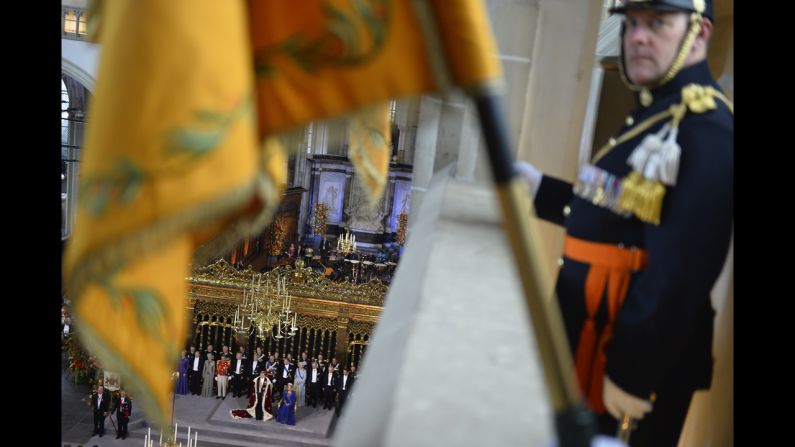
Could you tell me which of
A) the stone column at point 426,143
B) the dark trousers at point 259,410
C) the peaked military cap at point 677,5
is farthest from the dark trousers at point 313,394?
the peaked military cap at point 677,5

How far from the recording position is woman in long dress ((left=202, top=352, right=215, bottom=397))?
1189 cm

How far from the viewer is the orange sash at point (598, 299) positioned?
183 cm

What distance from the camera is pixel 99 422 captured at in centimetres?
1016

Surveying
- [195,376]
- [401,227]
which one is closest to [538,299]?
[195,376]

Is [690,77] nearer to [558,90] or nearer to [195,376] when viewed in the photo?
[558,90]

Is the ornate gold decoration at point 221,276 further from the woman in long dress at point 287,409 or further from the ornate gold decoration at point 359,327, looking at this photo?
the woman in long dress at point 287,409

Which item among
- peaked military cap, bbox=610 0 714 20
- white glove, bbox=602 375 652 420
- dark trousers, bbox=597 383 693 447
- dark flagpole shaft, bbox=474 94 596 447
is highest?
peaked military cap, bbox=610 0 714 20

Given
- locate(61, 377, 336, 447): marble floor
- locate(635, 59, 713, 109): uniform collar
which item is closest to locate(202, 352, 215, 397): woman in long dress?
locate(61, 377, 336, 447): marble floor

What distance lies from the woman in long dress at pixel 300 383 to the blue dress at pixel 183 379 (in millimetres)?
1728

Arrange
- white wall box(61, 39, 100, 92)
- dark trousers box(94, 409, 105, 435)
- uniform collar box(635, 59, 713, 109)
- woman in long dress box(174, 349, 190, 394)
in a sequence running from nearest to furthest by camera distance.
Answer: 1. uniform collar box(635, 59, 713, 109)
2. dark trousers box(94, 409, 105, 435)
3. woman in long dress box(174, 349, 190, 394)
4. white wall box(61, 39, 100, 92)

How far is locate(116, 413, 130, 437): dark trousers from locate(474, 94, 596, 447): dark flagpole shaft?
10.4m

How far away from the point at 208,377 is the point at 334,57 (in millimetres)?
11674

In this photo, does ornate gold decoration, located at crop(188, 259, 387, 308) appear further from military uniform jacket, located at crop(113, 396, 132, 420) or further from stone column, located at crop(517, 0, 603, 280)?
stone column, located at crop(517, 0, 603, 280)

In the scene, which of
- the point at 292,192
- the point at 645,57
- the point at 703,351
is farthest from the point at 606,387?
the point at 292,192
